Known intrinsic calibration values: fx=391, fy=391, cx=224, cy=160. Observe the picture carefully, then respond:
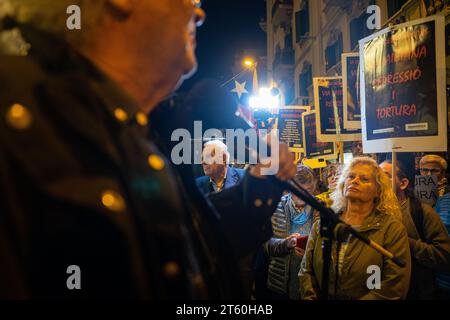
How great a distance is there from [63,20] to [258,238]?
1.31 metres

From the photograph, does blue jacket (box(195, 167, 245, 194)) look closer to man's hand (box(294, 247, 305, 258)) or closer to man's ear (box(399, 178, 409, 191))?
man's hand (box(294, 247, 305, 258))

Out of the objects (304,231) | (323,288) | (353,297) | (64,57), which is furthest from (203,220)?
(304,231)

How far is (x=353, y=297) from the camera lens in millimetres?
3174

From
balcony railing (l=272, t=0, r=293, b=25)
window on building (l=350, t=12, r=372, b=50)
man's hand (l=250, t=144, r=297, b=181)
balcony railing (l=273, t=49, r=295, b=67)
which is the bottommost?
man's hand (l=250, t=144, r=297, b=181)

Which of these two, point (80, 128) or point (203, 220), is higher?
point (80, 128)

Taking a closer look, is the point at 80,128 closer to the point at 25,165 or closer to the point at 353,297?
the point at 25,165

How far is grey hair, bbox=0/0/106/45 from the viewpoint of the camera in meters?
1.06

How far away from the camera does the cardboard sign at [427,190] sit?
4797mm

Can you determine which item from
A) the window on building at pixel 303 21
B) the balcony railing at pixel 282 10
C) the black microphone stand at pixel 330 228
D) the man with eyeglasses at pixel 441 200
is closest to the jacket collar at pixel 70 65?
the black microphone stand at pixel 330 228

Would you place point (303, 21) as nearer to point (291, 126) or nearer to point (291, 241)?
point (291, 126)

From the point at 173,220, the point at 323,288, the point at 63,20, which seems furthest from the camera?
the point at 323,288

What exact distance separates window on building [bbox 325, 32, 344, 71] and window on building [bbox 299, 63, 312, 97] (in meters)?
2.96

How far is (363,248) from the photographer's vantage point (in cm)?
329

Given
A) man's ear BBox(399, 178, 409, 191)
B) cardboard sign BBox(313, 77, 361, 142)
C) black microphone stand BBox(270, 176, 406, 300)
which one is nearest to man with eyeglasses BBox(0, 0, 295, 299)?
black microphone stand BBox(270, 176, 406, 300)
